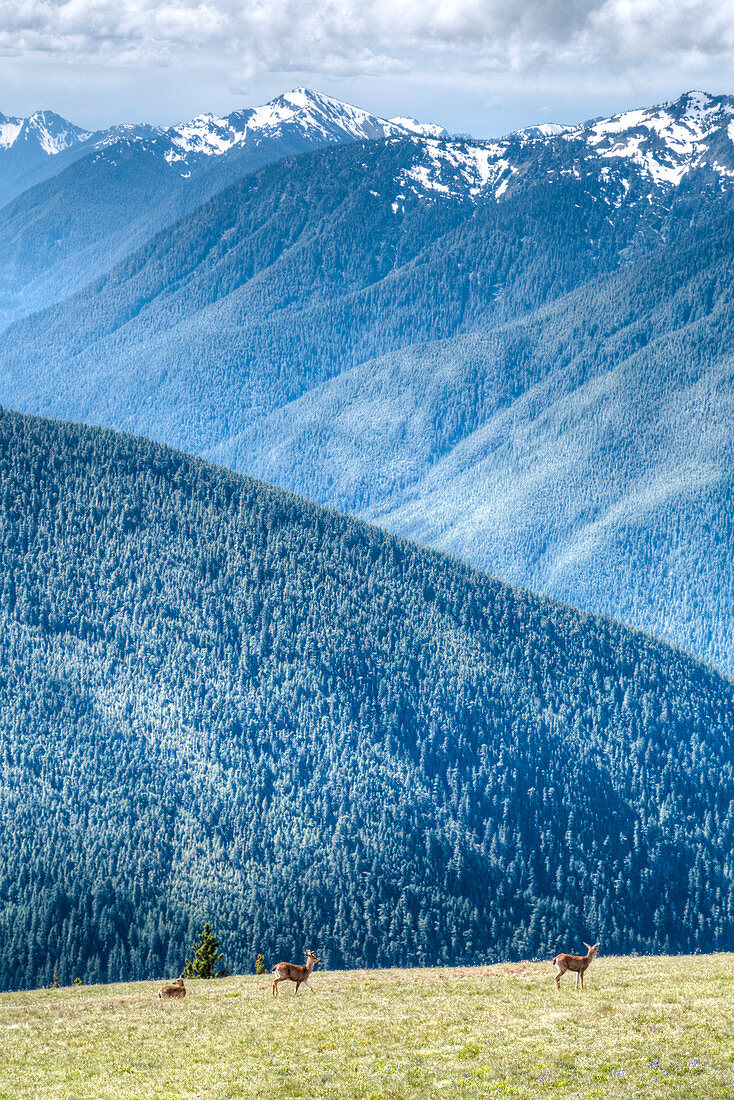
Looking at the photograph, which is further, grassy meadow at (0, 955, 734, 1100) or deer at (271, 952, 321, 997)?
deer at (271, 952, 321, 997)

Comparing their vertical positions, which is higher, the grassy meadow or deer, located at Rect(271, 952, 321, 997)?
deer, located at Rect(271, 952, 321, 997)

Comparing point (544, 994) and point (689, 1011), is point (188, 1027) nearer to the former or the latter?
point (544, 994)

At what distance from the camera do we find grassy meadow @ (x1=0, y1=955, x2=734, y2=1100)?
5378 centimetres

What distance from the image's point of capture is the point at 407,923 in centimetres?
19650

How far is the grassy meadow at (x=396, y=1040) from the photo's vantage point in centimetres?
5378

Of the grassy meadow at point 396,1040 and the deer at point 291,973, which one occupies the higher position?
the deer at point 291,973

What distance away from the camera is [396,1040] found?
62.0 meters

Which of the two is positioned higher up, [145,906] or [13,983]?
[145,906]

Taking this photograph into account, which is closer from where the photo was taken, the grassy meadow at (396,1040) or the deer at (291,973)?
the grassy meadow at (396,1040)

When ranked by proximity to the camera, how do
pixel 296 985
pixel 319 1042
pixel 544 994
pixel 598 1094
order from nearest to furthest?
1. pixel 598 1094
2. pixel 319 1042
3. pixel 544 994
4. pixel 296 985

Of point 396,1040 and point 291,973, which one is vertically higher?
point 291,973

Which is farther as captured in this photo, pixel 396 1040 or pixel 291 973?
pixel 291 973

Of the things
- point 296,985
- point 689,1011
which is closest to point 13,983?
point 296,985

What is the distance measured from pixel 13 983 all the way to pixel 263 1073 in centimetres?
13642
